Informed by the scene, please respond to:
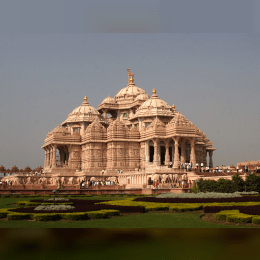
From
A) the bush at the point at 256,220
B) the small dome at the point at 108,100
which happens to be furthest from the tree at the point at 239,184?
the small dome at the point at 108,100

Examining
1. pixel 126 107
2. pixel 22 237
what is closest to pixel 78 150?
pixel 126 107

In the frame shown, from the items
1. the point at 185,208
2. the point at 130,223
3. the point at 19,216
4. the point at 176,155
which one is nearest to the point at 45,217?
the point at 19,216

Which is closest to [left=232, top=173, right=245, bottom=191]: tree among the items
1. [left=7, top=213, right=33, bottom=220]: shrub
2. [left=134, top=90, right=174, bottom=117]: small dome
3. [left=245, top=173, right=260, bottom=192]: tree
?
[left=245, top=173, right=260, bottom=192]: tree

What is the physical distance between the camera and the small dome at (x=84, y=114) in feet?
257

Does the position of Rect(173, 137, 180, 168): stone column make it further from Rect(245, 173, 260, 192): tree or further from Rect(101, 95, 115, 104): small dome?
Rect(245, 173, 260, 192): tree

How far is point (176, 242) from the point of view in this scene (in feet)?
36.9

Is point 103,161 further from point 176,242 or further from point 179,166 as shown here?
point 176,242

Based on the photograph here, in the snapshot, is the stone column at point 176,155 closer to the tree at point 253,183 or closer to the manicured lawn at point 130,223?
the tree at point 253,183

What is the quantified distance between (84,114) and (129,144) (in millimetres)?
15166

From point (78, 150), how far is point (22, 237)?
61.5 metres

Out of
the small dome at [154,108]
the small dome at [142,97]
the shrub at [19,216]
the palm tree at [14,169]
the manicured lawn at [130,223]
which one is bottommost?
the manicured lawn at [130,223]

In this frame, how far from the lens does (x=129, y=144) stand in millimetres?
68000

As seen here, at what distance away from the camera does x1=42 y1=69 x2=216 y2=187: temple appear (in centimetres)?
6209

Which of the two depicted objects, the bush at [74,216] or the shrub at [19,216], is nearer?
the bush at [74,216]
